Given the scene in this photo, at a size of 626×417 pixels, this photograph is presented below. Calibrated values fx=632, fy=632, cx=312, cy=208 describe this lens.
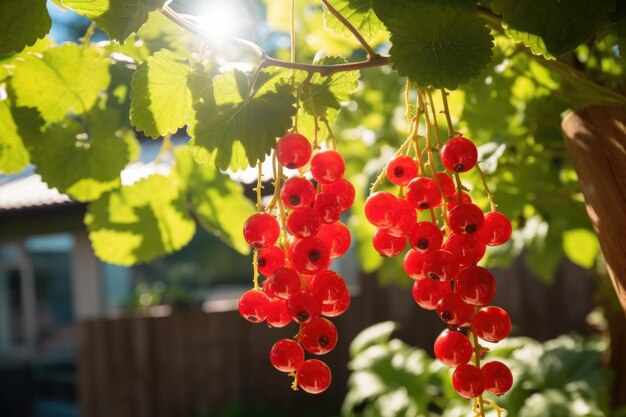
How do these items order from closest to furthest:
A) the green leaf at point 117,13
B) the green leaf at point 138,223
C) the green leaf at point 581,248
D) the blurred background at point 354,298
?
the green leaf at point 117,13
the green leaf at point 138,223
the blurred background at point 354,298
the green leaf at point 581,248

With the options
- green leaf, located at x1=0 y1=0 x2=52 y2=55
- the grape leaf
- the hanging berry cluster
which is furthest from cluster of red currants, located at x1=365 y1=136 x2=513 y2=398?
green leaf, located at x1=0 y1=0 x2=52 y2=55

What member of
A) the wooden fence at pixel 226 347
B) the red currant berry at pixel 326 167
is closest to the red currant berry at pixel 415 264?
the red currant berry at pixel 326 167

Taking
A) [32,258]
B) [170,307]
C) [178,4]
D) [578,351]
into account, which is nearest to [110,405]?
[170,307]

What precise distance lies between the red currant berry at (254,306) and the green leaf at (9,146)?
0.42 metres

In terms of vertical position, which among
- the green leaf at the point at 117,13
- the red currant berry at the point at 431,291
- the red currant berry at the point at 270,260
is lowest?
the red currant berry at the point at 431,291

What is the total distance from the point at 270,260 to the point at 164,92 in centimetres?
21

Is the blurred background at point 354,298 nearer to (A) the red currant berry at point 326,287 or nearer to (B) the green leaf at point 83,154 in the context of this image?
(B) the green leaf at point 83,154

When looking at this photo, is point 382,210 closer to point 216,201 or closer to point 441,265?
point 441,265

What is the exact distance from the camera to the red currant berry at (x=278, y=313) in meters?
0.62

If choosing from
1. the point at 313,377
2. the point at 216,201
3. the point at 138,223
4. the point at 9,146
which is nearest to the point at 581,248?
the point at 216,201

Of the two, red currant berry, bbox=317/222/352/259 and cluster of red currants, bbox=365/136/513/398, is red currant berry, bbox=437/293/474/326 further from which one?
red currant berry, bbox=317/222/352/259

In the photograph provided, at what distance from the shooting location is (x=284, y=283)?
0.57 metres

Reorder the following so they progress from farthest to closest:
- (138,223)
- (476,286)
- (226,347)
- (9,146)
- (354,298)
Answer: (354,298)
(226,347)
(138,223)
(9,146)
(476,286)

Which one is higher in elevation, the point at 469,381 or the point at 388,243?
the point at 388,243
